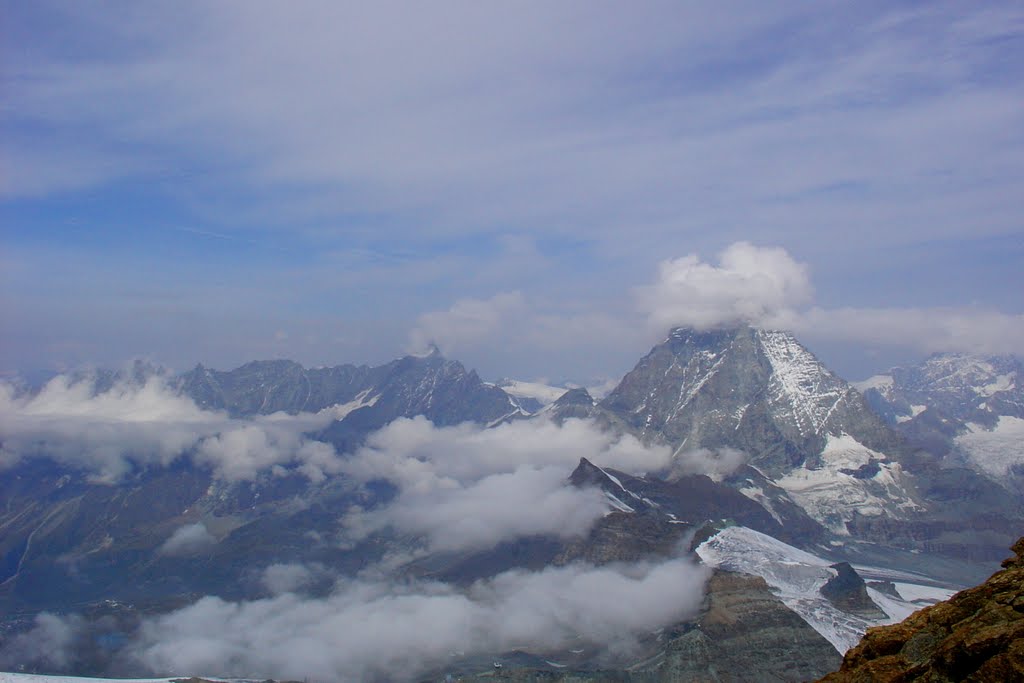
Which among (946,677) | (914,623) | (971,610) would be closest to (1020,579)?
(971,610)

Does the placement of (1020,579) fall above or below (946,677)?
above

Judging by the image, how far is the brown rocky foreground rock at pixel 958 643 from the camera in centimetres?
3853

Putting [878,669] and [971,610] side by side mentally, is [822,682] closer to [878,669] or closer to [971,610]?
[878,669]

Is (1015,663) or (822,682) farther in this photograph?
(822,682)

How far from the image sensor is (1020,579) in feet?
153

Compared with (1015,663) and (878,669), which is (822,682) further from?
(1015,663)

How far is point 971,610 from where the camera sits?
154ft

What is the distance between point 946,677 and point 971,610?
8.07m

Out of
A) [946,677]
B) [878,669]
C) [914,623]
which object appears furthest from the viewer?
[914,623]

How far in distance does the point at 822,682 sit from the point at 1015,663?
11563 millimetres

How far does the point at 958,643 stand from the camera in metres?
41.0

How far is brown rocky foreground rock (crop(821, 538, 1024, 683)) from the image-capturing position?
38525 millimetres

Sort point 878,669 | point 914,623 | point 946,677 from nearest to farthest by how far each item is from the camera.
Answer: point 946,677, point 878,669, point 914,623

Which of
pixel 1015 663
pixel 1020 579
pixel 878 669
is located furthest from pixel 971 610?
pixel 1015 663
